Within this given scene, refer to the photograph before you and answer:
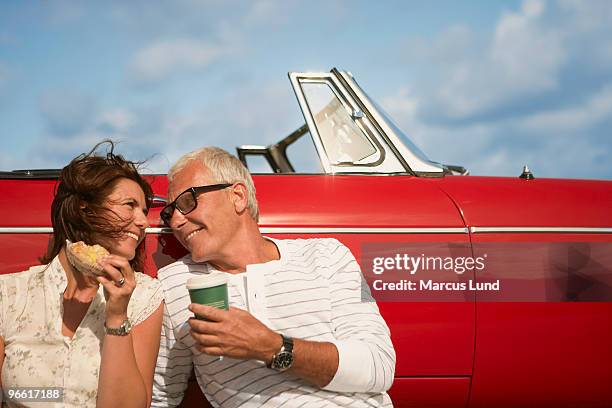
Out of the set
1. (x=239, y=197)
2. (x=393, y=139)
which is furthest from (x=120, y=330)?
(x=393, y=139)

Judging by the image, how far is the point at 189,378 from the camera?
2.40 metres

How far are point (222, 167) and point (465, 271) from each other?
1067mm

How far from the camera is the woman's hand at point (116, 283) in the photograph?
73.4 inches

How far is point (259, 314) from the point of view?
2.22 meters

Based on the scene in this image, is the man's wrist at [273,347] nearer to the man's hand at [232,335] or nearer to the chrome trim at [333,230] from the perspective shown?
the man's hand at [232,335]

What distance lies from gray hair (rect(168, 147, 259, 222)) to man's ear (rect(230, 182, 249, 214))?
0.08ft

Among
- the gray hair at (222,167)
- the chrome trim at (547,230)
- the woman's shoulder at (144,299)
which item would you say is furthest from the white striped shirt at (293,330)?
the chrome trim at (547,230)

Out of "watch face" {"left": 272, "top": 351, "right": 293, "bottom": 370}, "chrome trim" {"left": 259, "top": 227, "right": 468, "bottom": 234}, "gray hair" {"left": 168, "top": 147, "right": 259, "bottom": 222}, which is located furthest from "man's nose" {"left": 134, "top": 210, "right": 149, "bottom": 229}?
"watch face" {"left": 272, "top": 351, "right": 293, "bottom": 370}

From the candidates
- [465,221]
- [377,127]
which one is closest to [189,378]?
[465,221]

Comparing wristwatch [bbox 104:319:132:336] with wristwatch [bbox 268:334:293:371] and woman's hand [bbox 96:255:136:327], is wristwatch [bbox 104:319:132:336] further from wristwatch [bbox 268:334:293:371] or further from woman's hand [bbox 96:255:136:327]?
wristwatch [bbox 268:334:293:371]

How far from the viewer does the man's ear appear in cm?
238

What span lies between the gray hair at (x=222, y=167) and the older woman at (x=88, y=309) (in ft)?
0.68
